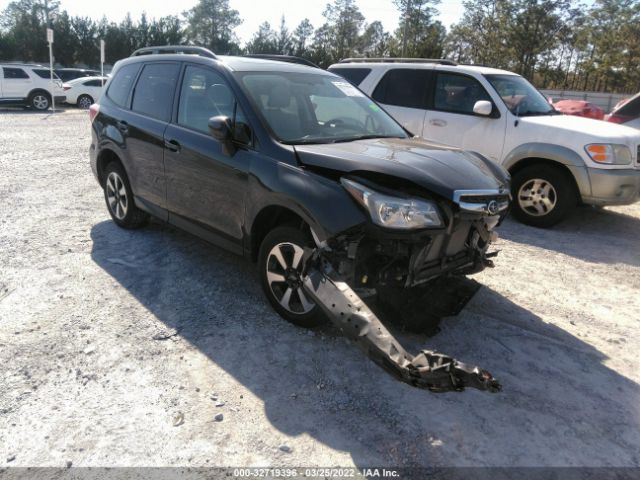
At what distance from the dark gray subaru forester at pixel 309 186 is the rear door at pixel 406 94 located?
2.84 m

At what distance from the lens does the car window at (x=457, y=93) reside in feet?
23.2

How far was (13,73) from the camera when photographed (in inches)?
768

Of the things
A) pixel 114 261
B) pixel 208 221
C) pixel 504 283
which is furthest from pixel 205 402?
pixel 504 283

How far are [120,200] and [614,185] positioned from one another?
5.59m

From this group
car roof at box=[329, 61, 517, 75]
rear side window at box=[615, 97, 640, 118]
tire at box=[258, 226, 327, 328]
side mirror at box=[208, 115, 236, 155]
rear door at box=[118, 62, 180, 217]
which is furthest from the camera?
rear side window at box=[615, 97, 640, 118]

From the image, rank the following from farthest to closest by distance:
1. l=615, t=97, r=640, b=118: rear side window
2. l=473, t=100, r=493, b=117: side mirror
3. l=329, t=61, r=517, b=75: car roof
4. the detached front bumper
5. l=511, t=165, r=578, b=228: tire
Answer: l=615, t=97, r=640, b=118: rear side window, l=329, t=61, r=517, b=75: car roof, l=473, t=100, r=493, b=117: side mirror, l=511, t=165, r=578, b=228: tire, the detached front bumper

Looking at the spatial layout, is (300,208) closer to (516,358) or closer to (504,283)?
(516,358)

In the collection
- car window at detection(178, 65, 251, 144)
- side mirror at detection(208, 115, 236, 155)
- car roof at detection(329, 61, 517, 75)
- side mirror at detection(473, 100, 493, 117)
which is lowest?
side mirror at detection(208, 115, 236, 155)

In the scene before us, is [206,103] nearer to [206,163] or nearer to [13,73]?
[206,163]

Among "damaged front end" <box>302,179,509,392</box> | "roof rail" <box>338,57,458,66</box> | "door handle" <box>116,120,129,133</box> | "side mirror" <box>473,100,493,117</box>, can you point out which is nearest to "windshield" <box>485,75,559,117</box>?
"side mirror" <box>473,100,493,117</box>

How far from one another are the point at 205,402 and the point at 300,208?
1299 millimetres

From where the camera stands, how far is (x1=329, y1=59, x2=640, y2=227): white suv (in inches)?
241

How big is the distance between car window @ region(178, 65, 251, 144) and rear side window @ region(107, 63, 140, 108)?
3.47ft

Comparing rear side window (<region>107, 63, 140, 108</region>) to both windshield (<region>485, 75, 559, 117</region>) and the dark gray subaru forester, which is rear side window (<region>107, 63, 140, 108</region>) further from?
windshield (<region>485, 75, 559, 117</region>)
